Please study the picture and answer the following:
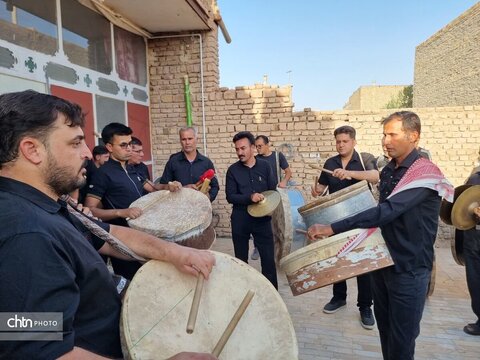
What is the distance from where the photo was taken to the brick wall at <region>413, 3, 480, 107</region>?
414 inches

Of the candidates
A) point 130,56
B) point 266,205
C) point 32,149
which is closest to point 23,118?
point 32,149

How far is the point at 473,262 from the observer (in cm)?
318

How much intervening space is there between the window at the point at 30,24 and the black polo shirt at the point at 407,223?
431 cm

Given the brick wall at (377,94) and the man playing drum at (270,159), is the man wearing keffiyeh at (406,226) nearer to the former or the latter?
the man playing drum at (270,159)

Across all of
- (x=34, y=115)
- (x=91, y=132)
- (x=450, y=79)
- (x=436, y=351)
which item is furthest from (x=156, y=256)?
(x=450, y=79)

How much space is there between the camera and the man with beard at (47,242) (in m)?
0.84

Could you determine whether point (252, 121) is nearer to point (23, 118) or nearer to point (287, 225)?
point (287, 225)

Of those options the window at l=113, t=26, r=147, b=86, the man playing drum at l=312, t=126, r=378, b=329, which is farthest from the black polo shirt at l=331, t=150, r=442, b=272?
the window at l=113, t=26, r=147, b=86

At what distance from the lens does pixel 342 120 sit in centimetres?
655

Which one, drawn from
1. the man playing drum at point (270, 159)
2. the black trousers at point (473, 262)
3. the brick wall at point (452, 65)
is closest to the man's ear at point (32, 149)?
the black trousers at point (473, 262)

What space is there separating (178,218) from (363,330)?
2238 mm

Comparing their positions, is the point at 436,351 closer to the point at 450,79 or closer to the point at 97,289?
the point at 97,289

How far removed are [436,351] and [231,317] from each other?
2552 mm

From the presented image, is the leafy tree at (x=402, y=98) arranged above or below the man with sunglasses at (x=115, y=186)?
above
